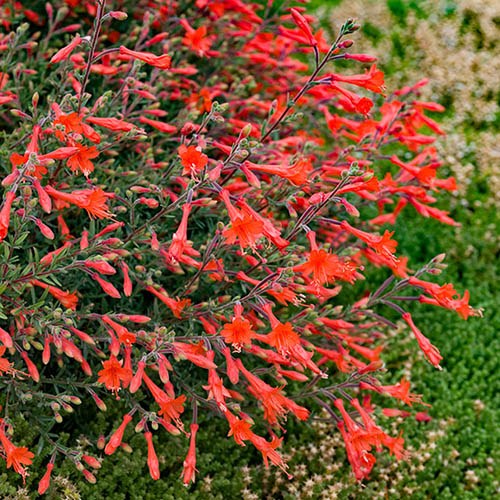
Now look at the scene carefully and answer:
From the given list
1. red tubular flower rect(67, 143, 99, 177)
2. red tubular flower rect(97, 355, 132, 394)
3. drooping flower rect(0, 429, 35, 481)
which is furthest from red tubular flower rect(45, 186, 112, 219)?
drooping flower rect(0, 429, 35, 481)

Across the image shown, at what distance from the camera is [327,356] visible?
144 inches

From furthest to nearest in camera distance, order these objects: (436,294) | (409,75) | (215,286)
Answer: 1. (409,75)
2. (215,286)
3. (436,294)

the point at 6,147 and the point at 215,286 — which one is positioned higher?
the point at 6,147

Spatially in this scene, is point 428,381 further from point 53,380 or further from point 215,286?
point 53,380

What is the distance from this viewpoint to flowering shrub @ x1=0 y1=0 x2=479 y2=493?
2.86 meters

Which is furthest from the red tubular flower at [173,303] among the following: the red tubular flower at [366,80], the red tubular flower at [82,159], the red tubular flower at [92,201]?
the red tubular flower at [366,80]

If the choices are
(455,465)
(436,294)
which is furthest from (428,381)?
(436,294)

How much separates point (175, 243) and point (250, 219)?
30 cm

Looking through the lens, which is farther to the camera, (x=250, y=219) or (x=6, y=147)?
(x=6, y=147)

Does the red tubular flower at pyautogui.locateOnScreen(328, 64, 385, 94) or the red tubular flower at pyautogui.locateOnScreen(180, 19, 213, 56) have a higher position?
the red tubular flower at pyautogui.locateOnScreen(328, 64, 385, 94)

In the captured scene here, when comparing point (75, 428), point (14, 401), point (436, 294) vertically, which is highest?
point (436, 294)

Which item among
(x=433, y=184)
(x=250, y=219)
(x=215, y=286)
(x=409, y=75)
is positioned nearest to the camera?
(x=250, y=219)

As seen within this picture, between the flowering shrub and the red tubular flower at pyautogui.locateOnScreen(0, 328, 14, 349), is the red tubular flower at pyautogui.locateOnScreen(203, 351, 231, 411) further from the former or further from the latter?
the red tubular flower at pyautogui.locateOnScreen(0, 328, 14, 349)

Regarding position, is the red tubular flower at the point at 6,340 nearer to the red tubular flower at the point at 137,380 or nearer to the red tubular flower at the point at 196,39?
the red tubular flower at the point at 137,380
